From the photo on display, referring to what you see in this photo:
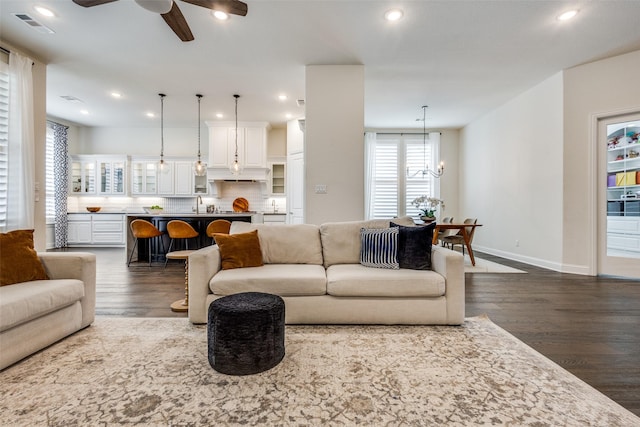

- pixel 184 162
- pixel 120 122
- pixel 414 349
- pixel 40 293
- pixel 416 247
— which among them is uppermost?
pixel 120 122

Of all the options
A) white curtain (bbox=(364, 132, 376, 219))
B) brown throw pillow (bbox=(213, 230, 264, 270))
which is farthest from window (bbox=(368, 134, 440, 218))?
brown throw pillow (bbox=(213, 230, 264, 270))

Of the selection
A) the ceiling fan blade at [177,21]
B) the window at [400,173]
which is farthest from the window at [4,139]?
the window at [400,173]

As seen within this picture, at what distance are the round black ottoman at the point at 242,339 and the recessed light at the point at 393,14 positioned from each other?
3188 mm

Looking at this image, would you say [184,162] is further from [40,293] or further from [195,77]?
[40,293]

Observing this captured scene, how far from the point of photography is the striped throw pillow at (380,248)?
8.81 feet

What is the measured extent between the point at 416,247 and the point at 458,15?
256 centimetres

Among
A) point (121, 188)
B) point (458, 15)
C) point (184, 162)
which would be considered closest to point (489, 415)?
point (458, 15)

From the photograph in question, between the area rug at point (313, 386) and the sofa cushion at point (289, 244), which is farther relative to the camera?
the sofa cushion at point (289, 244)

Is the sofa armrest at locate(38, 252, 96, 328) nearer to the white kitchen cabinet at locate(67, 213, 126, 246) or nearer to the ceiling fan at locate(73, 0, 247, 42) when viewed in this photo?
the ceiling fan at locate(73, 0, 247, 42)

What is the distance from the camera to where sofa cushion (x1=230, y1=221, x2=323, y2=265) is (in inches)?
115

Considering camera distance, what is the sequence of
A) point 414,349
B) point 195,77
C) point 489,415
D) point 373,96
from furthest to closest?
point 373,96 → point 195,77 → point 414,349 → point 489,415

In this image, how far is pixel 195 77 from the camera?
4883 mm

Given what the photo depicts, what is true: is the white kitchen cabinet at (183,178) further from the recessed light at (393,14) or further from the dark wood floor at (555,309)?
the recessed light at (393,14)

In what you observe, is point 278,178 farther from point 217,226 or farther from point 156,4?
point 156,4
